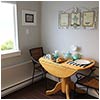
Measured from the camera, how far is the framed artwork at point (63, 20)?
2918 mm

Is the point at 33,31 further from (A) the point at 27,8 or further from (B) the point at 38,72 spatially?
(B) the point at 38,72

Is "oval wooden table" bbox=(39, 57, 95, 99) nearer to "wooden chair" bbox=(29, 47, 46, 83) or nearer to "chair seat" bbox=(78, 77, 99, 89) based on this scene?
"chair seat" bbox=(78, 77, 99, 89)

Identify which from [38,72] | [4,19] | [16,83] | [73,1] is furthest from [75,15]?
[16,83]

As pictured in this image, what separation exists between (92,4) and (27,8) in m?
1.34

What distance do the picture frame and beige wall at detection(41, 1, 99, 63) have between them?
11 cm

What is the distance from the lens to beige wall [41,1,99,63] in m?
2.62

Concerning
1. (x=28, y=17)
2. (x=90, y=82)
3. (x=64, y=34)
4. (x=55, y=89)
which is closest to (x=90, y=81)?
(x=90, y=82)

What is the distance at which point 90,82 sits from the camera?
240cm

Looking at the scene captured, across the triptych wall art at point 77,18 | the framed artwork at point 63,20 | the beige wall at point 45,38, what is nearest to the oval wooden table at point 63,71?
the beige wall at point 45,38

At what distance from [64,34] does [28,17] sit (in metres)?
0.86

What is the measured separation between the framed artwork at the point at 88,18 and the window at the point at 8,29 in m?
1.37

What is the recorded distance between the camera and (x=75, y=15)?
109 inches

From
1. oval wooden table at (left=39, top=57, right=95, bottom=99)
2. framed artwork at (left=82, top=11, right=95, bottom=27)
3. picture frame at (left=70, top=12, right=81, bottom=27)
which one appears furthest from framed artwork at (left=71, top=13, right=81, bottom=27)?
oval wooden table at (left=39, top=57, right=95, bottom=99)

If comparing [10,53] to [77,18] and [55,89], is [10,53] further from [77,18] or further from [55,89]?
[77,18]
